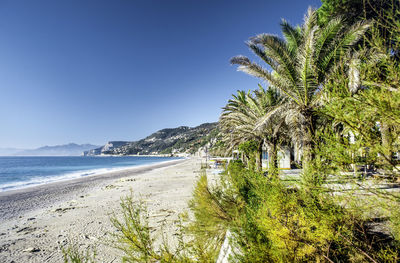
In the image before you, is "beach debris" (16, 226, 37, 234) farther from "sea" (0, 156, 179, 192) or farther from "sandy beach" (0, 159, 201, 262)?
"sea" (0, 156, 179, 192)

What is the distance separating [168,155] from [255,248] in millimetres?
146115

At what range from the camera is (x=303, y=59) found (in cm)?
600

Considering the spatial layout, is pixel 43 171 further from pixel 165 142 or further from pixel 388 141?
pixel 165 142

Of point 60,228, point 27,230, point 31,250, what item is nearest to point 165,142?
point 27,230

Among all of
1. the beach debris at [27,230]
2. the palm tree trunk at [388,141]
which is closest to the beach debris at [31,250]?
the beach debris at [27,230]

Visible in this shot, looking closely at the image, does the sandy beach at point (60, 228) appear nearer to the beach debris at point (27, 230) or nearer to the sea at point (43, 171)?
the beach debris at point (27, 230)

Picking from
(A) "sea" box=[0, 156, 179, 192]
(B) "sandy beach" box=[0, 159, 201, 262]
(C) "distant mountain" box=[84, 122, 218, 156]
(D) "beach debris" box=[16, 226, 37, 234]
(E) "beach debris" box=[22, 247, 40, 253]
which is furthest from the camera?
(C) "distant mountain" box=[84, 122, 218, 156]

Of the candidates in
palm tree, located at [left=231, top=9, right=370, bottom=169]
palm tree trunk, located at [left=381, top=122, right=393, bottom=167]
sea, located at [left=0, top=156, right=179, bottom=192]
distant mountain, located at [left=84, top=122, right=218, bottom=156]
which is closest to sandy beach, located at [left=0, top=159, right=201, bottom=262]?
palm tree trunk, located at [left=381, top=122, right=393, bottom=167]

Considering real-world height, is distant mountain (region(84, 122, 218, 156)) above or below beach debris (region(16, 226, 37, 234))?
above

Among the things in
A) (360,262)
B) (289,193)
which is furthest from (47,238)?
(360,262)

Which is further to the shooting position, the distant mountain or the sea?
the distant mountain

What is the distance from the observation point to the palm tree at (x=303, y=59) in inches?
225

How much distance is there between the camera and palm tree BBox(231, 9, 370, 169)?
5727mm

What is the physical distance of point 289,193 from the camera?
2719mm
